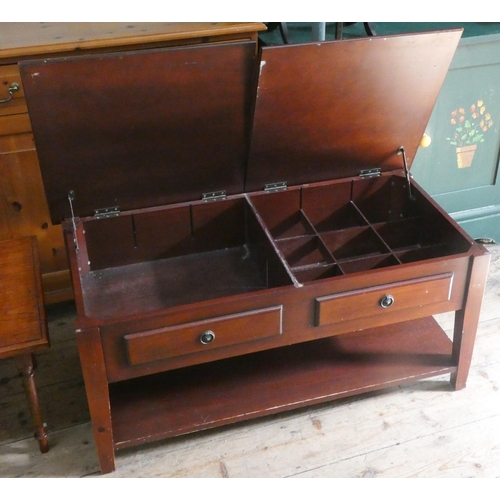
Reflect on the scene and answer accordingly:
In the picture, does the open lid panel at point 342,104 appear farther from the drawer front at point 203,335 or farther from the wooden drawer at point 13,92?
the wooden drawer at point 13,92

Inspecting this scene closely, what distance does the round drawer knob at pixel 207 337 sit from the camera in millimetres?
1578

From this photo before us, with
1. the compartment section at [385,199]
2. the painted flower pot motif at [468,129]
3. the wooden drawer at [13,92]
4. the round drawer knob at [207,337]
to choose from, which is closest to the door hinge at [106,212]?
the wooden drawer at [13,92]

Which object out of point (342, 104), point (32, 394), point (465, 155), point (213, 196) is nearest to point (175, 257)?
point (213, 196)

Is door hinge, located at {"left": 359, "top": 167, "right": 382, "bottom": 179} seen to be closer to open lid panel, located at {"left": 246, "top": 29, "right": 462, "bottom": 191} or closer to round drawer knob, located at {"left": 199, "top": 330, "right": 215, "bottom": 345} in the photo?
open lid panel, located at {"left": 246, "top": 29, "right": 462, "bottom": 191}

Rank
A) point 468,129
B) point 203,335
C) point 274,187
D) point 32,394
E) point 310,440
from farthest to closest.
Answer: point 468,129
point 274,187
point 310,440
point 32,394
point 203,335

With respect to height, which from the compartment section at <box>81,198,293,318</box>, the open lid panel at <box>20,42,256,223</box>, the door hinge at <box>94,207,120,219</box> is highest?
the open lid panel at <box>20,42,256,223</box>

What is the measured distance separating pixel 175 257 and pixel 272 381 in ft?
1.62

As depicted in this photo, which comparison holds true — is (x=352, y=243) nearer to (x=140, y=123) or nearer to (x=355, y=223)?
(x=355, y=223)

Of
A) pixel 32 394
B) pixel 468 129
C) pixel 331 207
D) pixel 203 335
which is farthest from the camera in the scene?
pixel 468 129

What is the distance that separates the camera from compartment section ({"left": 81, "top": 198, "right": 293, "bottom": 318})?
1.85 meters

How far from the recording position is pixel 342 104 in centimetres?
174

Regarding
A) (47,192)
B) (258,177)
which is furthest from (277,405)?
(47,192)

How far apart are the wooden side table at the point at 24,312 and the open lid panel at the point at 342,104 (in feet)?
2.23

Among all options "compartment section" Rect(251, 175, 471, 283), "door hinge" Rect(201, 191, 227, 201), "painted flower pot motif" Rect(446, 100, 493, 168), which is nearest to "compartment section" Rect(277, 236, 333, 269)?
"compartment section" Rect(251, 175, 471, 283)
